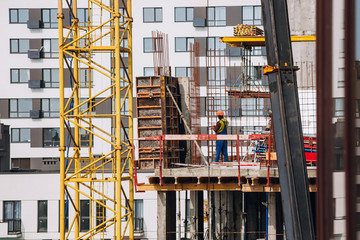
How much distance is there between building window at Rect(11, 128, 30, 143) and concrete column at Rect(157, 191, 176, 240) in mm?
30878

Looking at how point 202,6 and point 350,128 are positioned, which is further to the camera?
point 202,6

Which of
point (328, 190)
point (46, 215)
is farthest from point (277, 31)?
point (46, 215)

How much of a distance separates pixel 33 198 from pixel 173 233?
92.9ft

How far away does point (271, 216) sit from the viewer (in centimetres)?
1833

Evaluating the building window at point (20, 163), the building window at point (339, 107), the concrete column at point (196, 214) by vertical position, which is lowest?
the concrete column at point (196, 214)

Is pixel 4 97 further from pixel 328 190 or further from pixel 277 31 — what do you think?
pixel 328 190

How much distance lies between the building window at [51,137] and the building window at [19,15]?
8.26 m

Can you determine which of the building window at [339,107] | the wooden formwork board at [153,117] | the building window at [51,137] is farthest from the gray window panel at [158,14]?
the building window at [339,107]

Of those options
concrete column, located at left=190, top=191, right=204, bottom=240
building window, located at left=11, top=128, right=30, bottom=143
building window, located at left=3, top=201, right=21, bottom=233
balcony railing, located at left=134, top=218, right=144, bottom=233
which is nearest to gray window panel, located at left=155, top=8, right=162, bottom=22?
building window, located at left=11, top=128, right=30, bottom=143

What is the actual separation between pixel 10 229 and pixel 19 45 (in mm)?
13445

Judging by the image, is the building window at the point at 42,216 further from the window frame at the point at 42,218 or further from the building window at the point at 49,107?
the building window at the point at 49,107

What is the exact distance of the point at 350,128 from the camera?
2.04 meters

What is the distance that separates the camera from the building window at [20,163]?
49344 mm

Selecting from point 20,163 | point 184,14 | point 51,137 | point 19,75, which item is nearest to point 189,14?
point 184,14
